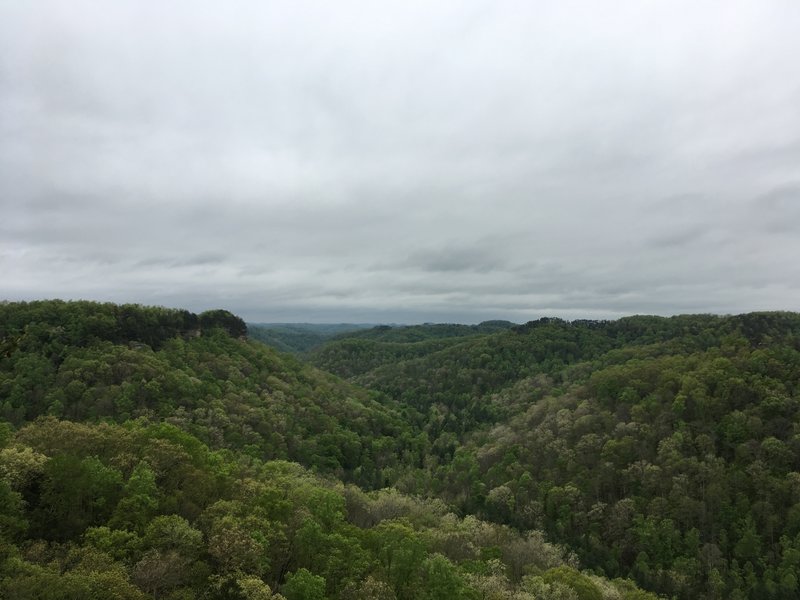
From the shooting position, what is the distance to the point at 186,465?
167 ft

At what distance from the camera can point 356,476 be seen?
430ft

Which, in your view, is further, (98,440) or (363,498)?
(363,498)

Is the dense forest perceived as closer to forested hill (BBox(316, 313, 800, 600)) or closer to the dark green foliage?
forested hill (BBox(316, 313, 800, 600))

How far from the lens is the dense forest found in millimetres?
39969

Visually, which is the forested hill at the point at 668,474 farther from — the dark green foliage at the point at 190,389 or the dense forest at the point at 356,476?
the dark green foliage at the point at 190,389

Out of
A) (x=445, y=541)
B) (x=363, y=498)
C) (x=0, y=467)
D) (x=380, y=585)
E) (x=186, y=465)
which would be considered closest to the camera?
(x=0, y=467)

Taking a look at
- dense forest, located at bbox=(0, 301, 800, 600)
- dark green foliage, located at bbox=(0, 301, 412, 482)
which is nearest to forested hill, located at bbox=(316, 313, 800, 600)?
dense forest, located at bbox=(0, 301, 800, 600)

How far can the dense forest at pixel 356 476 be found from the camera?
131 feet

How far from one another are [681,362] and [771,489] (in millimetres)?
50053

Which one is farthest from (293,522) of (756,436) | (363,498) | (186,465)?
(756,436)

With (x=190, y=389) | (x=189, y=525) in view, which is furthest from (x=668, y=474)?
(x=190, y=389)

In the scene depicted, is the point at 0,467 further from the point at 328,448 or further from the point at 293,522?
the point at 328,448

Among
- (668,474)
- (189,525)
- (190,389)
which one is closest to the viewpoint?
(189,525)

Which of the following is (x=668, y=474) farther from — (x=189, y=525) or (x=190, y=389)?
(x=190, y=389)
